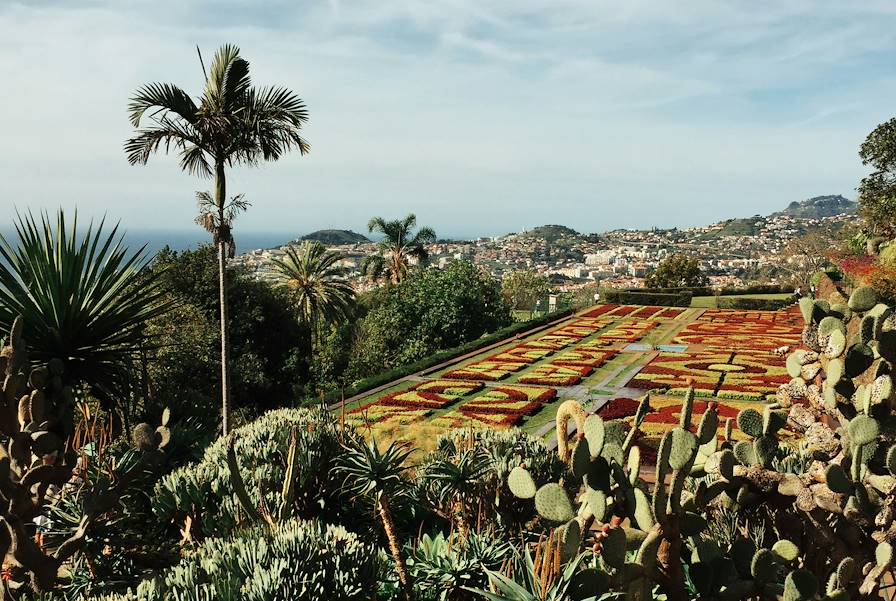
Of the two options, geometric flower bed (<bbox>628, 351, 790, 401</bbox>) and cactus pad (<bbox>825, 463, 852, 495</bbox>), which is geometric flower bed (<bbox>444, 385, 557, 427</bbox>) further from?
cactus pad (<bbox>825, 463, 852, 495</bbox>)

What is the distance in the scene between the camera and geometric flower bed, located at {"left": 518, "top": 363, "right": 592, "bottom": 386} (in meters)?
21.1

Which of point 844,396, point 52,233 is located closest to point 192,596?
point 844,396

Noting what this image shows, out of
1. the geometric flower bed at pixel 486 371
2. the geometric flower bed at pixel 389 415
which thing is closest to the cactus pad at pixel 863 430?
the geometric flower bed at pixel 389 415

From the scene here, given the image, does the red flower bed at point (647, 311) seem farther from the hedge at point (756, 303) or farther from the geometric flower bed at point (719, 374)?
the geometric flower bed at point (719, 374)

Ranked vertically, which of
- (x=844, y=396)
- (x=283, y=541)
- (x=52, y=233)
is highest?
(x=52, y=233)

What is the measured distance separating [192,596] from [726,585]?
323 centimetres

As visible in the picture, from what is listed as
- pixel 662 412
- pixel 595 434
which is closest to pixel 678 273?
pixel 662 412

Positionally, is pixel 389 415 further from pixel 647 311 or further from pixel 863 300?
pixel 647 311

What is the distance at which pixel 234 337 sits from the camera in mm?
23188

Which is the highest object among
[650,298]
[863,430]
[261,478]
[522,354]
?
[863,430]

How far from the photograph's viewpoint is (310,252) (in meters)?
30.8

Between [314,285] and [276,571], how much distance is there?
88.5 ft

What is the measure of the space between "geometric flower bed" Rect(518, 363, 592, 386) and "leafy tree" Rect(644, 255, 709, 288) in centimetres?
3396

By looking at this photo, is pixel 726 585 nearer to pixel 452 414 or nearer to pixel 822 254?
pixel 452 414
